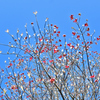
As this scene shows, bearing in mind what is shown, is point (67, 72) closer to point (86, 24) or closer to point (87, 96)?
point (87, 96)

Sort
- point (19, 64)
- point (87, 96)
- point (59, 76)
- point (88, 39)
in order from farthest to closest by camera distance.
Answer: point (19, 64) → point (88, 39) → point (87, 96) → point (59, 76)

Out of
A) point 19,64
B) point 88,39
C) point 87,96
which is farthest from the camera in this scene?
point 19,64

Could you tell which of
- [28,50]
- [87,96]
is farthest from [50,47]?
[87,96]

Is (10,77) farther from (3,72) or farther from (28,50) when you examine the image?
(28,50)

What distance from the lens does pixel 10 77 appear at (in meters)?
5.53

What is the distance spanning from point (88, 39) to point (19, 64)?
258 centimetres

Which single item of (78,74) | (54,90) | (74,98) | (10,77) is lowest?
(74,98)

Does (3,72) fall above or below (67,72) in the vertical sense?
above

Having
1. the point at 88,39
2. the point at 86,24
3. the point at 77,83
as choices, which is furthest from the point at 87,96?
the point at 86,24

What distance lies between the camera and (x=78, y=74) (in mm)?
5297

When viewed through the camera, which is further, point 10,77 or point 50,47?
point 10,77

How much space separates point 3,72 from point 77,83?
2.84m

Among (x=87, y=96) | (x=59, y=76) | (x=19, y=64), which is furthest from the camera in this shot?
(x=19, y=64)

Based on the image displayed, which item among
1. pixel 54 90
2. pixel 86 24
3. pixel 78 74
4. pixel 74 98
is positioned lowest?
pixel 74 98
